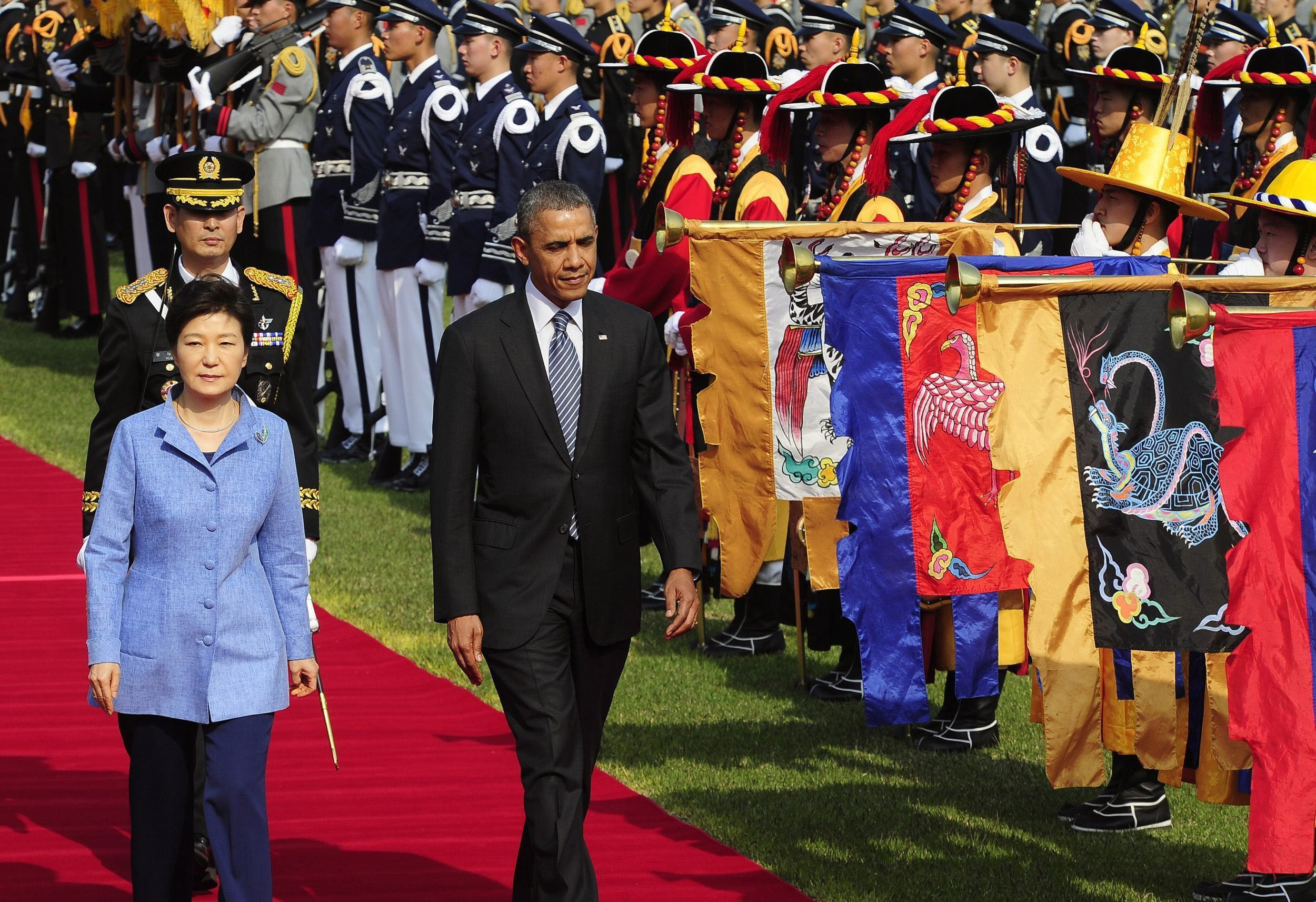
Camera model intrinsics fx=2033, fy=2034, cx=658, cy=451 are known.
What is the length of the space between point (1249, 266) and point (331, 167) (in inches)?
275

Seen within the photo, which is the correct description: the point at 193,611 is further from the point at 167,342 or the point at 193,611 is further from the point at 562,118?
the point at 562,118

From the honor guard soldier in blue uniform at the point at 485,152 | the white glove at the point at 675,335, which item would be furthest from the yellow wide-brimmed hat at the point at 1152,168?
the honor guard soldier in blue uniform at the point at 485,152

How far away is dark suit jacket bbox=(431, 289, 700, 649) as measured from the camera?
488cm

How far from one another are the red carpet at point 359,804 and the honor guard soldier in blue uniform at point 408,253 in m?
3.08

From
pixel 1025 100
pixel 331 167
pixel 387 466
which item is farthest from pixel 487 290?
pixel 1025 100

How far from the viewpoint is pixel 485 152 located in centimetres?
1053

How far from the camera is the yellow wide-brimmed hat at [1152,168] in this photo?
247 inches

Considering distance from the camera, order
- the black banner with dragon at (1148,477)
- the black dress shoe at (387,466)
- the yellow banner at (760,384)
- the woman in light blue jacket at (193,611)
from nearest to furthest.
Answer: the woman in light blue jacket at (193,611)
the black banner with dragon at (1148,477)
the yellow banner at (760,384)
the black dress shoe at (387,466)

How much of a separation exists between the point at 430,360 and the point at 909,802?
568 centimetres

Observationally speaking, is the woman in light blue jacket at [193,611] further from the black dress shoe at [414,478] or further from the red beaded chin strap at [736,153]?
the black dress shoe at [414,478]

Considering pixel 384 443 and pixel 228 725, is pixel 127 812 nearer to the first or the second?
pixel 228 725

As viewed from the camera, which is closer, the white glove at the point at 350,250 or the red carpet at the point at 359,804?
the red carpet at the point at 359,804

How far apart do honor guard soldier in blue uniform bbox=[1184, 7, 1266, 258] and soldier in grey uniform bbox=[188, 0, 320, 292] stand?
5.04 m

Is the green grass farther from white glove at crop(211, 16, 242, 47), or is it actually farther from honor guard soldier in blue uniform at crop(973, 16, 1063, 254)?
white glove at crop(211, 16, 242, 47)
